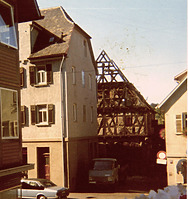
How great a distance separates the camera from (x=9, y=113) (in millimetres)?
11078

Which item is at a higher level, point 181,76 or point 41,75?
point 41,75

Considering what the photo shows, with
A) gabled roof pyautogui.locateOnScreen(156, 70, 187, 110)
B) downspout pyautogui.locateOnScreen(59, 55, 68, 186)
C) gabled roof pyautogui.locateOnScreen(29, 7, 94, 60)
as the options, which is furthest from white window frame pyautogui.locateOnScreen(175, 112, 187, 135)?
gabled roof pyautogui.locateOnScreen(29, 7, 94, 60)

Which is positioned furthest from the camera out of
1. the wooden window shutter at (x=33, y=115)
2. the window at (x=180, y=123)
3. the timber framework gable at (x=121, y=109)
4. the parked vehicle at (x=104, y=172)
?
the timber framework gable at (x=121, y=109)

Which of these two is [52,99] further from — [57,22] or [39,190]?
[39,190]

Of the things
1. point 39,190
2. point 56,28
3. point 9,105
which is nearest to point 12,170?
point 9,105

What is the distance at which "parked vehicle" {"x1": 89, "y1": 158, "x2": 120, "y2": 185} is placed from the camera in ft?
67.3

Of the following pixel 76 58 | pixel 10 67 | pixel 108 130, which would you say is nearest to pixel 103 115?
pixel 108 130

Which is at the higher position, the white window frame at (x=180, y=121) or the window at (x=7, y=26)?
the window at (x=7, y=26)

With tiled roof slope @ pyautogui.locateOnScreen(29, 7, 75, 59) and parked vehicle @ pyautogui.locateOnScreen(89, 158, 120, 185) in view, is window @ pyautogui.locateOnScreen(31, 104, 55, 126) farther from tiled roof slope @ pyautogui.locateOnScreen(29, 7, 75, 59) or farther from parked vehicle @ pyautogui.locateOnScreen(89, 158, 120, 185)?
parked vehicle @ pyautogui.locateOnScreen(89, 158, 120, 185)

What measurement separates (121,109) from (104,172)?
25.8 ft

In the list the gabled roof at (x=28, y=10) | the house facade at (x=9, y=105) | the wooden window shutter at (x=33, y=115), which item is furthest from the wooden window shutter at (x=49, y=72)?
the house facade at (x=9, y=105)

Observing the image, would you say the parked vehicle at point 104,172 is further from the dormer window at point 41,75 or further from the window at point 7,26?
the window at point 7,26

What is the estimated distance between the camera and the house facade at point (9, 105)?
1051 centimetres

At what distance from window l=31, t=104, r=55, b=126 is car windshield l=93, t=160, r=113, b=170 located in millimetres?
3752
